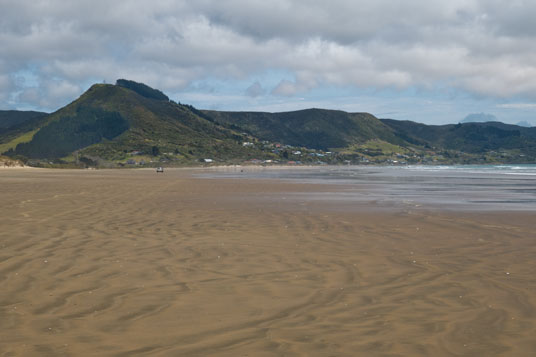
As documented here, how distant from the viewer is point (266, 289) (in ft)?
30.3

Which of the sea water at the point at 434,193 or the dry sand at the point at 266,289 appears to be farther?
the sea water at the point at 434,193

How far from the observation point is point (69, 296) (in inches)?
338

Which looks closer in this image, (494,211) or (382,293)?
(382,293)

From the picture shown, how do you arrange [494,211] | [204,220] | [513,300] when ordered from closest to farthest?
[513,300] < [204,220] < [494,211]

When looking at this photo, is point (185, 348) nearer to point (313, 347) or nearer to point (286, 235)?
point (313, 347)

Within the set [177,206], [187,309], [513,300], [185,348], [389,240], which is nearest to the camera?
[185,348]

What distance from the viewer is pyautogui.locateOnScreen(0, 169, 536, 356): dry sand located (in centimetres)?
646

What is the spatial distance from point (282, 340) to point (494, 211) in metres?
19.4

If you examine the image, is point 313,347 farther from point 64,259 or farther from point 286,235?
point 286,235

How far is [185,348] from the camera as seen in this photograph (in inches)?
244

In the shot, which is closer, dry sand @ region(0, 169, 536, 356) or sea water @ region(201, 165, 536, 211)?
dry sand @ region(0, 169, 536, 356)

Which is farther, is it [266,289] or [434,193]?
[434,193]

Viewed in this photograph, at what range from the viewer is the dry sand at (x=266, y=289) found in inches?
254

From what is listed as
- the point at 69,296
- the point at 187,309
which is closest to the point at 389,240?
the point at 187,309
